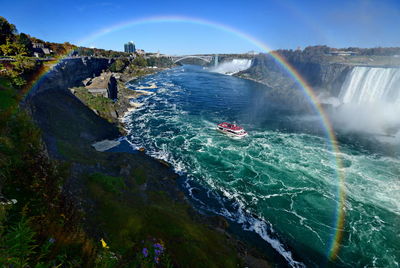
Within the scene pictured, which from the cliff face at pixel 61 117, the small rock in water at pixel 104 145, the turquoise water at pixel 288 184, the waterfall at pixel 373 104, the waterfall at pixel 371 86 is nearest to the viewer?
the turquoise water at pixel 288 184

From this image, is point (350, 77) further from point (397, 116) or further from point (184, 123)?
point (184, 123)

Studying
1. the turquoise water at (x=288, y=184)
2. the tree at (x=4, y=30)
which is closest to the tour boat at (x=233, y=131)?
the turquoise water at (x=288, y=184)

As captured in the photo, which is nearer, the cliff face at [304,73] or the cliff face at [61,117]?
the cliff face at [61,117]

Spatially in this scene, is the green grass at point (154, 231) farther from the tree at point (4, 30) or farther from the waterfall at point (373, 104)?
the tree at point (4, 30)

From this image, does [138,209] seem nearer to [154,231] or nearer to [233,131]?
[154,231]

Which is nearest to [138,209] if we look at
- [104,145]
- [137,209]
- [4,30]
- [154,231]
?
[137,209]

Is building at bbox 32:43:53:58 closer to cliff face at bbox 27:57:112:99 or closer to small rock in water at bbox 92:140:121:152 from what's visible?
cliff face at bbox 27:57:112:99

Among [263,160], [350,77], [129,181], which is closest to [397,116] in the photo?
[350,77]
